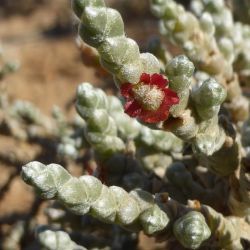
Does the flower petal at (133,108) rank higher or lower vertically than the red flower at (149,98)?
lower

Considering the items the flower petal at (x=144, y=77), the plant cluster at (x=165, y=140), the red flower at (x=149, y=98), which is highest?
the flower petal at (x=144, y=77)

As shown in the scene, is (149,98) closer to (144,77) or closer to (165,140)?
(144,77)

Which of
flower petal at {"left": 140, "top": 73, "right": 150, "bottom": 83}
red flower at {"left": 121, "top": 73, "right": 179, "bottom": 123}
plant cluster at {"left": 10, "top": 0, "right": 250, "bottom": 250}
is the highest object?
flower petal at {"left": 140, "top": 73, "right": 150, "bottom": 83}

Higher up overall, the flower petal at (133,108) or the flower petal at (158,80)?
the flower petal at (158,80)

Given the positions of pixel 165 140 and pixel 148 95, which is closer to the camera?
pixel 148 95

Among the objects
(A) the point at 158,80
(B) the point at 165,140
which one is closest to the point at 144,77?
(A) the point at 158,80

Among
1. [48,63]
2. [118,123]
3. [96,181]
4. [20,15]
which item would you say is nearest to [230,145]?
[96,181]
